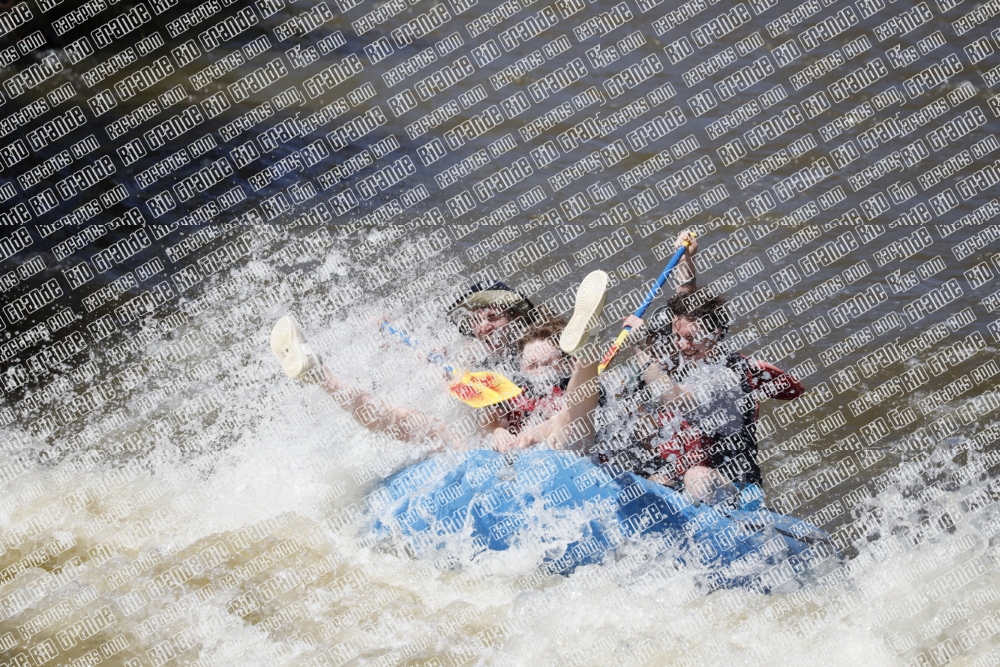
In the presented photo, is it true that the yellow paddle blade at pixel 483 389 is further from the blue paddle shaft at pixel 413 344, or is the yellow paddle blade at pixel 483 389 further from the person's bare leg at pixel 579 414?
the person's bare leg at pixel 579 414

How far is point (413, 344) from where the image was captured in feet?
17.0

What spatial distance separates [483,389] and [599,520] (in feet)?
2.64

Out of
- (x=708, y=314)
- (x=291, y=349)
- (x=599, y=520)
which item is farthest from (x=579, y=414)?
(x=291, y=349)

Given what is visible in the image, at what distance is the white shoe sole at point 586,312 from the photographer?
3760 millimetres

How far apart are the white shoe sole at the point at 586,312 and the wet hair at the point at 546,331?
0.86m

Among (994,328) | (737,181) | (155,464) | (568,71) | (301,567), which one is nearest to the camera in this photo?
(301,567)

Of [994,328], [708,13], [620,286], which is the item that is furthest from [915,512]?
[708,13]

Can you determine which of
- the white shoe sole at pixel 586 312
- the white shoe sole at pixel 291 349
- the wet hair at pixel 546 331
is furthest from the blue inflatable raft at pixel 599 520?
the white shoe sole at pixel 291 349

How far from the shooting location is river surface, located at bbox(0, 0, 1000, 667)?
A: 4.42 meters

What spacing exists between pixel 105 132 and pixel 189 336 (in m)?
2.42

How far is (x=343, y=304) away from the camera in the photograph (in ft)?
20.4

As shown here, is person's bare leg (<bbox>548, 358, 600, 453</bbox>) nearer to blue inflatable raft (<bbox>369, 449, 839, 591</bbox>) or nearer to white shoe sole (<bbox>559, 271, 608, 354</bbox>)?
blue inflatable raft (<bbox>369, 449, 839, 591</bbox>)

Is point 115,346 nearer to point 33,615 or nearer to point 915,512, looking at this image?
point 33,615

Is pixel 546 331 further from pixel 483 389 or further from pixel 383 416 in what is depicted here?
pixel 383 416
